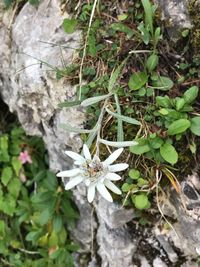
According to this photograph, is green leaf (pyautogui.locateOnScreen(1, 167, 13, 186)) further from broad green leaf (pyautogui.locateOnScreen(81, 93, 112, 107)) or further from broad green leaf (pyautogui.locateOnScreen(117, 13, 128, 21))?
broad green leaf (pyautogui.locateOnScreen(117, 13, 128, 21))

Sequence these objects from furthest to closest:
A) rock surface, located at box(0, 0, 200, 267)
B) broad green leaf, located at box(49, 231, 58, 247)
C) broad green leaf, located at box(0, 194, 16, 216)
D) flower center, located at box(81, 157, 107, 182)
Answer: broad green leaf, located at box(0, 194, 16, 216), broad green leaf, located at box(49, 231, 58, 247), rock surface, located at box(0, 0, 200, 267), flower center, located at box(81, 157, 107, 182)

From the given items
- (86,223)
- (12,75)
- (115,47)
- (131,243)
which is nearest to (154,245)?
(131,243)

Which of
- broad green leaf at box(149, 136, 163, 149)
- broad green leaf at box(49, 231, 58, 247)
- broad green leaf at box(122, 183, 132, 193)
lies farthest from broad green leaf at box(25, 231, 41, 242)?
broad green leaf at box(149, 136, 163, 149)

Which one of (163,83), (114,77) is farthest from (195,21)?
(114,77)

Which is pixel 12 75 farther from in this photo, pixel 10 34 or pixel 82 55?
pixel 82 55

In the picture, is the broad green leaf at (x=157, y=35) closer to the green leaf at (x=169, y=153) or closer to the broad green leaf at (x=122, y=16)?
the broad green leaf at (x=122, y=16)

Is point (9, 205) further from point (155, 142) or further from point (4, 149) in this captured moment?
point (155, 142)
